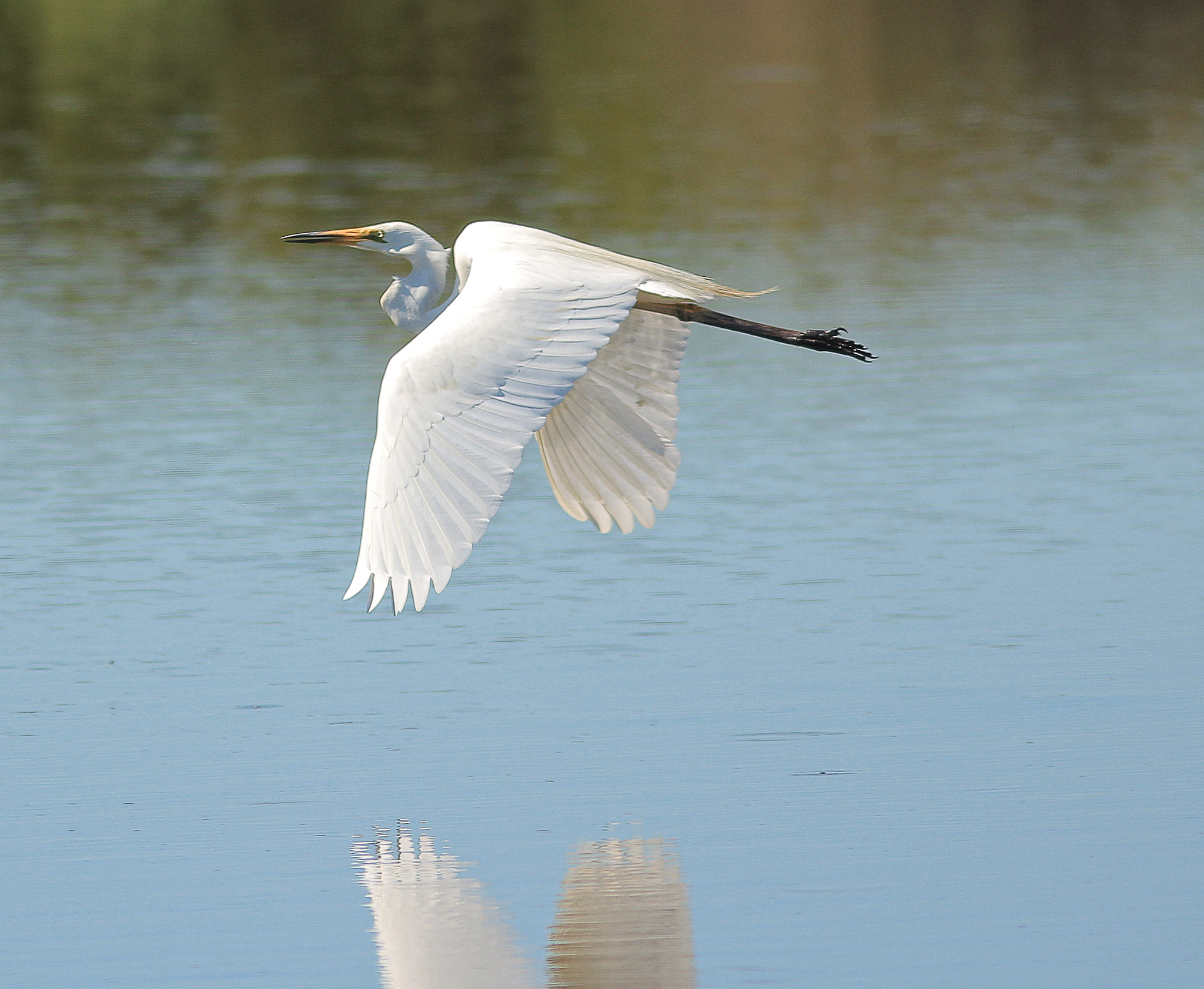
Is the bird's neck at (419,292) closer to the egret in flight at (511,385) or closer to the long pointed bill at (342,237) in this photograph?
the egret in flight at (511,385)

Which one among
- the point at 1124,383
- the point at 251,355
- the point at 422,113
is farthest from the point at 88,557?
the point at 422,113

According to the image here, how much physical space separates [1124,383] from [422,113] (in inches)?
587

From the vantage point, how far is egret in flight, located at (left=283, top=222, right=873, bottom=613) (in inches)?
215

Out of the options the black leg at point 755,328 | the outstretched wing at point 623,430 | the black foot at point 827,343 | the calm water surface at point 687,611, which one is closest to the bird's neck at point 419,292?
the outstretched wing at point 623,430

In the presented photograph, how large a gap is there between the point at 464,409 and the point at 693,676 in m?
1.69

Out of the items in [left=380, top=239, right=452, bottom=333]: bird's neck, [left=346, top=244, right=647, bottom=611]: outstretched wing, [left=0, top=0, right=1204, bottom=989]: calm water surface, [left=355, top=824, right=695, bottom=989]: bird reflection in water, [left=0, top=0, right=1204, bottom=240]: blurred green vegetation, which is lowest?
[left=0, top=0, right=1204, bottom=240]: blurred green vegetation

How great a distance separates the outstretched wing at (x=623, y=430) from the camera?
24.6 ft

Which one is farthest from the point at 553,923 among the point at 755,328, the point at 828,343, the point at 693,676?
the point at 828,343

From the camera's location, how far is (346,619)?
26.0 ft

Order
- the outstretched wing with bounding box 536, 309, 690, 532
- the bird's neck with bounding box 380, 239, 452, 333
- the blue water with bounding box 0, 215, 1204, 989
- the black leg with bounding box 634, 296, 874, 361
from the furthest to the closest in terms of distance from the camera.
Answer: the black leg with bounding box 634, 296, 874, 361
the outstretched wing with bounding box 536, 309, 690, 532
the bird's neck with bounding box 380, 239, 452, 333
the blue water with bounding box 0, 215, 1204, 989

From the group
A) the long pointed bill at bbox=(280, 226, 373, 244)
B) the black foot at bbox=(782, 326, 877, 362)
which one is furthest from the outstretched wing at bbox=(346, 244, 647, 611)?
the black foot at bbox=(782, 326, 877, 362)

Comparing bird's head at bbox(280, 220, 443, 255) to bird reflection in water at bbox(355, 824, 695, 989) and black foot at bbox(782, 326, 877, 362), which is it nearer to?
black foot at bbox(782, 326, 877, 362)

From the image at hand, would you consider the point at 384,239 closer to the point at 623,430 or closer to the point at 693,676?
the point at 623,430

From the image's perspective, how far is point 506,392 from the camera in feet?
19.0
